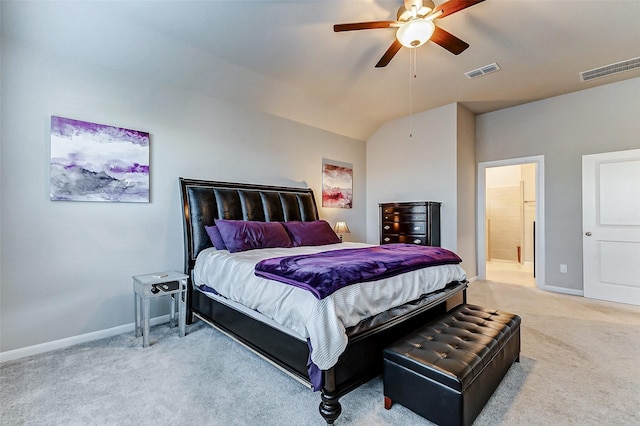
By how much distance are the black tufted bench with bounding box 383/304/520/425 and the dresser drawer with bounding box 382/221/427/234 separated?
2.63 m

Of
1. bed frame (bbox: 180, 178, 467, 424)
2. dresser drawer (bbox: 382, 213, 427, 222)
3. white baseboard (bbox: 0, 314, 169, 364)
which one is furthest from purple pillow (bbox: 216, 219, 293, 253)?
dresser drawer (bbox: 382, 213, 427, 222)

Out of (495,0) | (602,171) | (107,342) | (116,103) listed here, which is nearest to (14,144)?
(116,103)

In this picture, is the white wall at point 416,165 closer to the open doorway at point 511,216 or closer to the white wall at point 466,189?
the white wall at point 466,189

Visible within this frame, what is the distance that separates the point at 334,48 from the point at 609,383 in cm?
371

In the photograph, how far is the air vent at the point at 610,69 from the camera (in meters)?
3.48

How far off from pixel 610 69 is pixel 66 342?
6.81 metres

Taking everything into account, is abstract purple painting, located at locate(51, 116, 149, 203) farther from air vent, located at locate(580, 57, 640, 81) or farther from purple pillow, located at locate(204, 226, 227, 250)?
air vent, located at locate(580, 57, 640, 81)

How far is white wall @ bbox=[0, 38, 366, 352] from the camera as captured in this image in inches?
96.0

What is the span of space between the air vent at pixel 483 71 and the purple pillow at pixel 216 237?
3.74m

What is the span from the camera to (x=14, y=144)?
95.9 inches

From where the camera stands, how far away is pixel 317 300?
1672 millimetres

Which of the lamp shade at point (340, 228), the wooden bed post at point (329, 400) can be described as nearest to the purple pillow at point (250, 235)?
the lamp shade at point (340, 228)

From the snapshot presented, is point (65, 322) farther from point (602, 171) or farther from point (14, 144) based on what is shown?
point (602, 171)

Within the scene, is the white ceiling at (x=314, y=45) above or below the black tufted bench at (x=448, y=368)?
above
